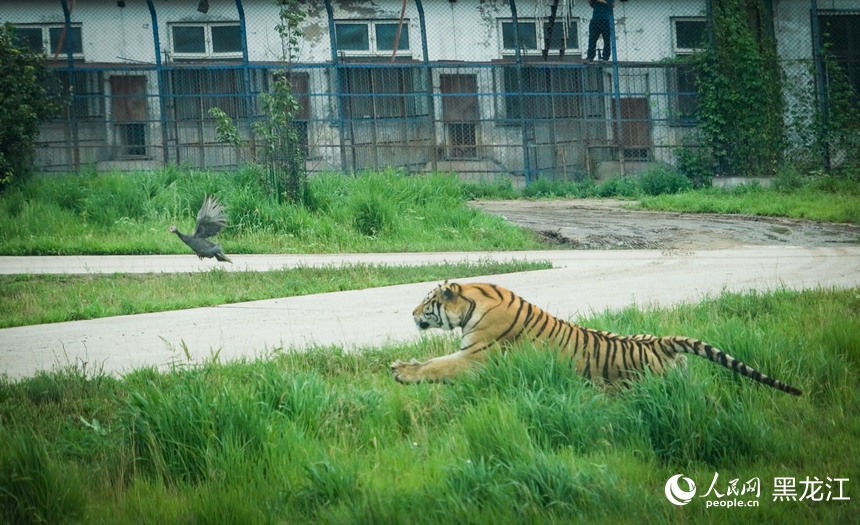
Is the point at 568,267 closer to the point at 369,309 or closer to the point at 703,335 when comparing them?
the point at 369,309

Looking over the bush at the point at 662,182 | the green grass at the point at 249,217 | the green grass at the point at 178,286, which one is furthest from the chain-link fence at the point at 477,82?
the green grass at the point at 178,286

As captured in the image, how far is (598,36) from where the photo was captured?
22.8 m

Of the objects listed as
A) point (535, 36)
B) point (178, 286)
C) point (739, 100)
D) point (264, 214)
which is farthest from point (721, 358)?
point (535, 36)

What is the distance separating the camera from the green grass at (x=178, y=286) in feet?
29.8

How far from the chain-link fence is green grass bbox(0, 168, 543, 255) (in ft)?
16.5

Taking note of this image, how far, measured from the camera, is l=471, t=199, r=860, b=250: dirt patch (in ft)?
44.7

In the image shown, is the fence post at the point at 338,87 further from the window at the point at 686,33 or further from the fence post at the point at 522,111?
the window at the point at 686,33

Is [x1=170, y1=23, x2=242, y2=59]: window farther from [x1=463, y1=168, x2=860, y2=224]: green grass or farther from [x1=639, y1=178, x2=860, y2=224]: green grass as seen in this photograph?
[x1=639, y1=178, x2=860, y2=224]: green grass

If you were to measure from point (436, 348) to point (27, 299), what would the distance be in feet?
15.3

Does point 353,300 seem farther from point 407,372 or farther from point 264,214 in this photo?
point 264,214

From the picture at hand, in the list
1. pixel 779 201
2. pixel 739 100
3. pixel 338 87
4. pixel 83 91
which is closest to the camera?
pixel 779 201

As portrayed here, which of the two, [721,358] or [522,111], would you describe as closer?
[721,358]

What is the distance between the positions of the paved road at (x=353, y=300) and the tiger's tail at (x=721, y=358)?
2119 mm
